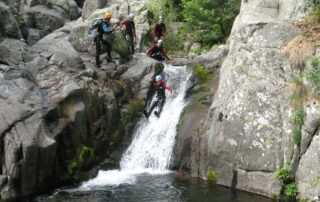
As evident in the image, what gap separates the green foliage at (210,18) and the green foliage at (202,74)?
5.72 meters

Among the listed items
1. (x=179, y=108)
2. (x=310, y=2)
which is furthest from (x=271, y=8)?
(x=179, y=108)

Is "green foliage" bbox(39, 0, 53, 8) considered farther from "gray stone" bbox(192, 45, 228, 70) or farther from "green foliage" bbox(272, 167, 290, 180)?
"green foliage" bbox(272, 167, 290, 180)

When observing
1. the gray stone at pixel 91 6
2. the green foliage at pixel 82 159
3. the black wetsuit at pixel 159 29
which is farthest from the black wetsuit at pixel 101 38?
the gray stone at pixel 91 6

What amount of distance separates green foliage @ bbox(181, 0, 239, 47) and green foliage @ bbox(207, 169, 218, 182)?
470 inches

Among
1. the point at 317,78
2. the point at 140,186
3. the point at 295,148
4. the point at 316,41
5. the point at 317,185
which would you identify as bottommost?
the point at 140,186

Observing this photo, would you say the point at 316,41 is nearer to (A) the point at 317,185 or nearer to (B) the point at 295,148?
(B) the point at 295,148

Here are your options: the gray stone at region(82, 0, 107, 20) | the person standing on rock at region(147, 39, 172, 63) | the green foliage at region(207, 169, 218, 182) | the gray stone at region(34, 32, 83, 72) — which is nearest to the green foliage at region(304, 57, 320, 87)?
the green foliage at region(207, 169, 218, 182)

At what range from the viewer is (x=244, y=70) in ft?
35.3

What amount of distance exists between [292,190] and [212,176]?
271 cm

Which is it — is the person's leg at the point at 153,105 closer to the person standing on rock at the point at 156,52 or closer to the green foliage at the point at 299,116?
the person standing on rock at the point at 156,52

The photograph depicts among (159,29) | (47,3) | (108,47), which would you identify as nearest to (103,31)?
(108,47)

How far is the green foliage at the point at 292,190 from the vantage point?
849cm

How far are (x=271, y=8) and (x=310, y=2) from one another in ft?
6.82

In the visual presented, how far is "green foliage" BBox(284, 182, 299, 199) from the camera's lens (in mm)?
8492
